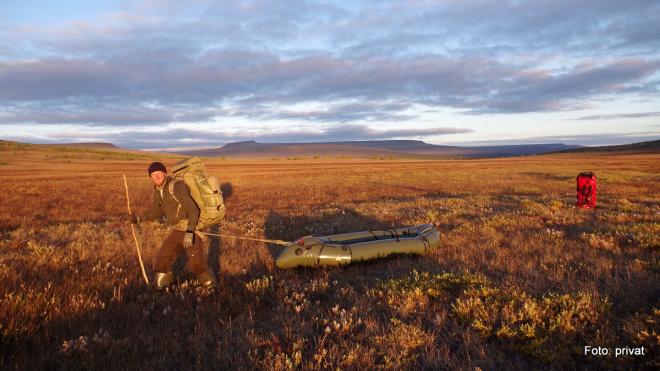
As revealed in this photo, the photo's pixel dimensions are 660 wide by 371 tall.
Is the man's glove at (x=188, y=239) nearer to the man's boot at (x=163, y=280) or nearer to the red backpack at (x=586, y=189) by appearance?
the man's boot at (x=163, y=280)

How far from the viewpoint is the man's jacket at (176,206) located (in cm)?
593

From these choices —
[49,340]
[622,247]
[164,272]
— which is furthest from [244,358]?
[622,247]

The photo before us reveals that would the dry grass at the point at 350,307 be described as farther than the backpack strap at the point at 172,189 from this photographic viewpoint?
No

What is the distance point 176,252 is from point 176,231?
0.39 metres

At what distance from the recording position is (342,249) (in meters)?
7.34

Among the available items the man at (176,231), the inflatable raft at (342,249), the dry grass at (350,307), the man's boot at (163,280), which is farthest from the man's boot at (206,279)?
the inflatable raft at (342,249)

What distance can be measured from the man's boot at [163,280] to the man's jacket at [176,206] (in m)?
0.94

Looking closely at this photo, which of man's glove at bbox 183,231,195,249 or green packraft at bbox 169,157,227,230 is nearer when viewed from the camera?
man's glove at bbox 183,231,195,249

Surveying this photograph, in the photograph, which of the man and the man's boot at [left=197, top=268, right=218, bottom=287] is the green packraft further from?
the man's boot at [left=197, top=268, right=218, bottom=287]

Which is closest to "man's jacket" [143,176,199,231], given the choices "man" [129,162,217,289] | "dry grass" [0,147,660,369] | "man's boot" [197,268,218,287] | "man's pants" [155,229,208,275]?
"man" [129,162,217,289]

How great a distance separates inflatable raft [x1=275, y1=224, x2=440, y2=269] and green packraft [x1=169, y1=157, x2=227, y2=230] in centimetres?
173

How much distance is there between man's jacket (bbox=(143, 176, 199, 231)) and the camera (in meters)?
5.93

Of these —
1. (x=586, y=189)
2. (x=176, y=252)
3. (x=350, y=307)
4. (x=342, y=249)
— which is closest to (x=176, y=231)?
(x=176, y=252)

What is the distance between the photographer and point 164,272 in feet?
20.3
